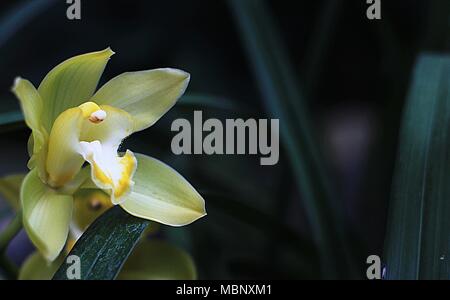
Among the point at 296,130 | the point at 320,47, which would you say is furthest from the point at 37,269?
the point at 320,47

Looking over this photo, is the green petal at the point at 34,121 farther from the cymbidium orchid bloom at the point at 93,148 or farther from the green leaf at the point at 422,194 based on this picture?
the green leaf at the point at 422,194

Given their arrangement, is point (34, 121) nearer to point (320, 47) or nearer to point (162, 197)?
point (162, 197)

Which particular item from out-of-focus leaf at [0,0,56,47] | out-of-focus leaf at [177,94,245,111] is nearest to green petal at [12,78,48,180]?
out-of-focus leaf at [177,94,245,111]

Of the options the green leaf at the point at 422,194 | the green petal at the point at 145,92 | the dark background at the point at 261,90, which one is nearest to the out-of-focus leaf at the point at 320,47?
the dark background at the point at 261,90

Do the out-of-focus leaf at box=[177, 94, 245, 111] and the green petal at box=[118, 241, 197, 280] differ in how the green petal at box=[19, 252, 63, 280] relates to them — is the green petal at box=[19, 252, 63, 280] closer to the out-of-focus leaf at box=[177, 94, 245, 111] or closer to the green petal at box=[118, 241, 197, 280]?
the green petal at box=[118, 241, 197, 280]
